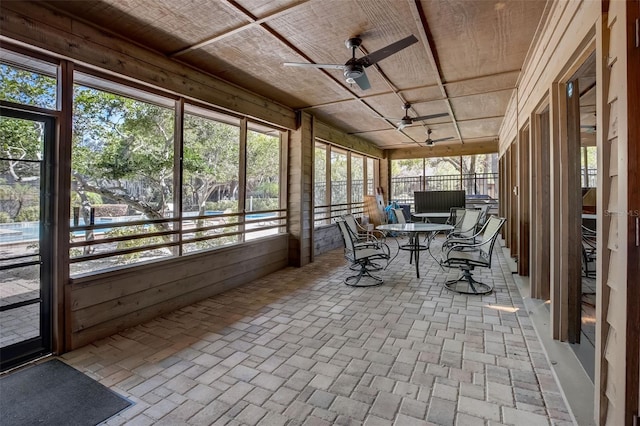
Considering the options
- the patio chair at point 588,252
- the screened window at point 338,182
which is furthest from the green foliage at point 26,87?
the patio chair at point 588,252

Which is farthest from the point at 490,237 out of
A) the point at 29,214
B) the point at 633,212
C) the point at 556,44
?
the point at 29,214

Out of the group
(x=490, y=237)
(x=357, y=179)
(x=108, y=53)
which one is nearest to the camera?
(x=108, y=53)

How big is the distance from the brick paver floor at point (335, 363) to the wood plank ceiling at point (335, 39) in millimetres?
2716

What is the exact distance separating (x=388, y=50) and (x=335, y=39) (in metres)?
0.60

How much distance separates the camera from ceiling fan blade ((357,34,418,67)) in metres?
2.48

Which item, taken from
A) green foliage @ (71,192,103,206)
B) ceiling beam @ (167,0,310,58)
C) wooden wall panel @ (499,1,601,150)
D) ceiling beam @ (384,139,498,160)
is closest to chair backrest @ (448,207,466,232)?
ceiling beam @ (384,139,498,160)

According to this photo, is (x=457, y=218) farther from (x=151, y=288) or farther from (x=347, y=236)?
(x=151, y=288)

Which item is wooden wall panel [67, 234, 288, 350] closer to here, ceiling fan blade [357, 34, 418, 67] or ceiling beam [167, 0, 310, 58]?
ceiling beam [167, 0, 310, 58]

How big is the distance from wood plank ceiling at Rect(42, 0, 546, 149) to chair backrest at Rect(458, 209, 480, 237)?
1.89m

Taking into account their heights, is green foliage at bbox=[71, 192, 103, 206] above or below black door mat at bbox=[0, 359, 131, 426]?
above

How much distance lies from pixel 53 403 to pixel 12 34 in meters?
2.50

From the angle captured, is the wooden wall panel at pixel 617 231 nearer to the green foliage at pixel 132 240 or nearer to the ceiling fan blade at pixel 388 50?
the ceiling fan blade at pixel 388 50

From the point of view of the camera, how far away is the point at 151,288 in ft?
10.4

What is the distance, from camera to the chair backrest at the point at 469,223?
5207mm
